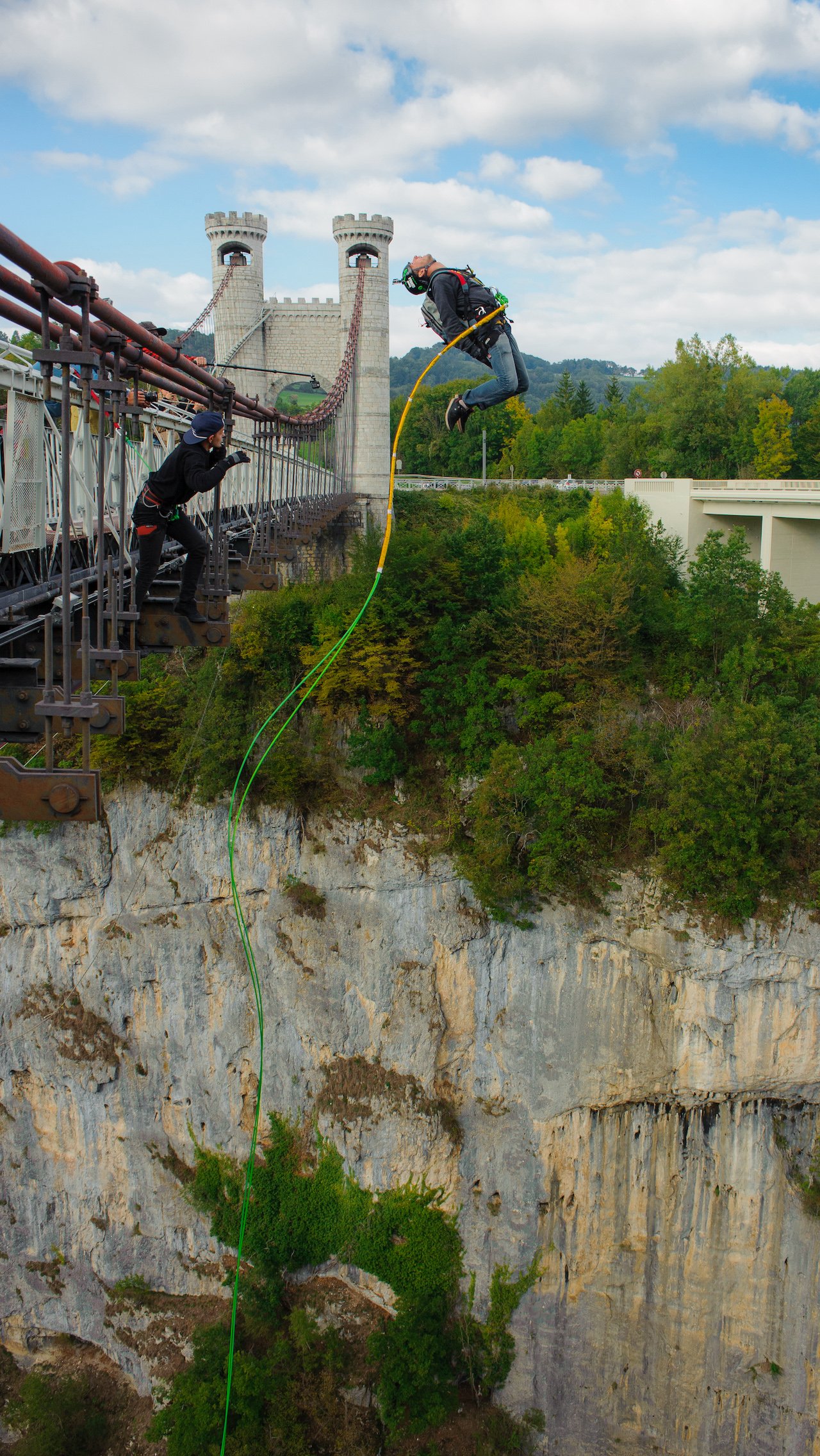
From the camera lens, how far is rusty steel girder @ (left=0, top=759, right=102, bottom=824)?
15.7ft

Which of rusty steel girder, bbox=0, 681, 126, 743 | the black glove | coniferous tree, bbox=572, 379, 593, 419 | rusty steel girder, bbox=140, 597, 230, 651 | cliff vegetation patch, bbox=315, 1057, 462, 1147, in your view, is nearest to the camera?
rusty steel girder, bbox=0, 681, 126, 743

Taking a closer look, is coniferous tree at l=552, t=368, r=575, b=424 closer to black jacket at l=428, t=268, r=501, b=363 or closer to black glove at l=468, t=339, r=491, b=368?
black glove at l=468, t=339, r=491, b=368

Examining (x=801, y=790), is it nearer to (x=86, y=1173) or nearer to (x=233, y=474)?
(x=233, y=474)

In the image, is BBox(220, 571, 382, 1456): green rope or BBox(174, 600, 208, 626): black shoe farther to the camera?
BBox(220, 571, 382, 1456): green rope

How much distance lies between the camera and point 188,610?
314 inches

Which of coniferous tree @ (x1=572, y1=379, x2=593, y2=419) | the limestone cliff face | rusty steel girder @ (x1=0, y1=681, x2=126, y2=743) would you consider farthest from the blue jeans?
coniferous tree @ (x1=572, y1=379, x2=593, y2=419)

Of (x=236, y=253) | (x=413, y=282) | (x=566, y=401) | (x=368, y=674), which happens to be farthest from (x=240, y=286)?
(x=566, y=401)

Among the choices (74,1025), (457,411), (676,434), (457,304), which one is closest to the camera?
(457,304)

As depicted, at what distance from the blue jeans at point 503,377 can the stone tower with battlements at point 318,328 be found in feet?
61.1

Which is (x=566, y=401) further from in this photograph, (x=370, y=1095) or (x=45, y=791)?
(x=45, y=791)

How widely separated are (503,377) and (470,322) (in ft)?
1.59

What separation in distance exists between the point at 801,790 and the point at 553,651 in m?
5.19

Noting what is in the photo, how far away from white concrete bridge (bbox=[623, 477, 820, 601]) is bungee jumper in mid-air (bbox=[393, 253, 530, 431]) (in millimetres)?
17566

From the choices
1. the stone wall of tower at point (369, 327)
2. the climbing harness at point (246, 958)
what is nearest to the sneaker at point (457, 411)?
the climbing harness at point (246, 958)
